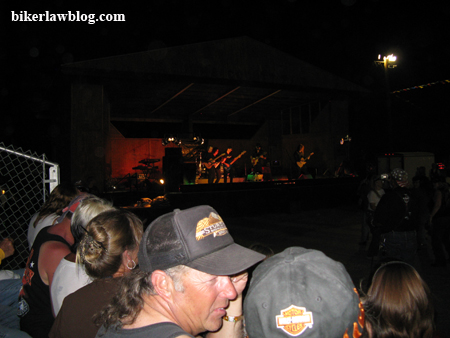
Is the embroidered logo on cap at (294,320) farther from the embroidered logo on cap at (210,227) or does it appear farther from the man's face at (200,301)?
the embroidered logo on cap at (210,227)

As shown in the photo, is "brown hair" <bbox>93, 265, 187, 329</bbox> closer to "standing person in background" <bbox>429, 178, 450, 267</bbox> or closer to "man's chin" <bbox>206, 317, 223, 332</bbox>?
"man's chin" <bbox>206, 317, 223, 332</bbox>

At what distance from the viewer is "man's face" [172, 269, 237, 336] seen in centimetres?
103

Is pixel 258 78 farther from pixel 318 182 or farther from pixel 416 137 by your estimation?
pixel 416 137

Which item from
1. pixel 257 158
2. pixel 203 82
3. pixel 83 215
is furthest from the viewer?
pixel 257 158

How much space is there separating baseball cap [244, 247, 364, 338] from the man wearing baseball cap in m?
0.10

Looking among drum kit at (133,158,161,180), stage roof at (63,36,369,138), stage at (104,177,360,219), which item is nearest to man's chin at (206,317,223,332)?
stage at (104,177,360,219)

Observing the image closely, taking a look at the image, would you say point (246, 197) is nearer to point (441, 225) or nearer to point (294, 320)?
point (441, 225)

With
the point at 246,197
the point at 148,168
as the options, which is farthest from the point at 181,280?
the point at 148,168

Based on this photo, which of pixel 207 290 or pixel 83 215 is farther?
pixel 83 215

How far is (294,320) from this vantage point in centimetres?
91

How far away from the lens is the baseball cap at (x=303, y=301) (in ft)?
2.98

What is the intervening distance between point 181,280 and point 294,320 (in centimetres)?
37

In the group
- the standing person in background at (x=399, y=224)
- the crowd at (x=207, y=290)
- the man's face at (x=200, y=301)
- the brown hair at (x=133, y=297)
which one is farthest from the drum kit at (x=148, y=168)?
the man's face at (x=200, y=301)

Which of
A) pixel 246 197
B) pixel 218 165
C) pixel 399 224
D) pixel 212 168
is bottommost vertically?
pixel 246 197
